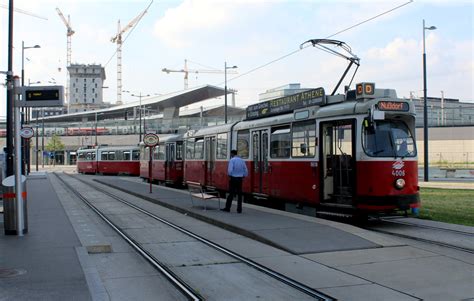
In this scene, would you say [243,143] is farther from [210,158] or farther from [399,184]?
[399,184]

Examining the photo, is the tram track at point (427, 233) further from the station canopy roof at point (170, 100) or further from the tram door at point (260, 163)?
the station canopy roof at point (170, 100)

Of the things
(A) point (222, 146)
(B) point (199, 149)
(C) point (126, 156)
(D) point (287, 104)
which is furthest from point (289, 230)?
(C) point (126, 156)

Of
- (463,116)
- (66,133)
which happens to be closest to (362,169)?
(463,116)

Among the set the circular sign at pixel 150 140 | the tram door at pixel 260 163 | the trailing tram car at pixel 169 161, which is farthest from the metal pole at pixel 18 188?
the trailing tram car at pixel 169 161

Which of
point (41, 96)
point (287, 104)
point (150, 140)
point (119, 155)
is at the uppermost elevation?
point (287, 104)

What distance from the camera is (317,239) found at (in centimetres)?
1018

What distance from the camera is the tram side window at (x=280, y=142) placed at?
50.3ft

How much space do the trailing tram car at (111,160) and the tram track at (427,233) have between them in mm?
39576

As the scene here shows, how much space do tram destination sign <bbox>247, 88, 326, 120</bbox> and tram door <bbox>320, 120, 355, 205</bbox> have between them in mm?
1115

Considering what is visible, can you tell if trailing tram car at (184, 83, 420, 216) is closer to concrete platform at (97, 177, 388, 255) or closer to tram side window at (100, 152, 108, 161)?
concrete platform at (97, 177, 388, 255)

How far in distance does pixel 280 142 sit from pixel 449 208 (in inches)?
233

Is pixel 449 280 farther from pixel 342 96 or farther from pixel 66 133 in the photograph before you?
pixel 66 133

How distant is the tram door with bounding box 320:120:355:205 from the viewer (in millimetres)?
13141

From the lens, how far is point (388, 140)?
1250cm
